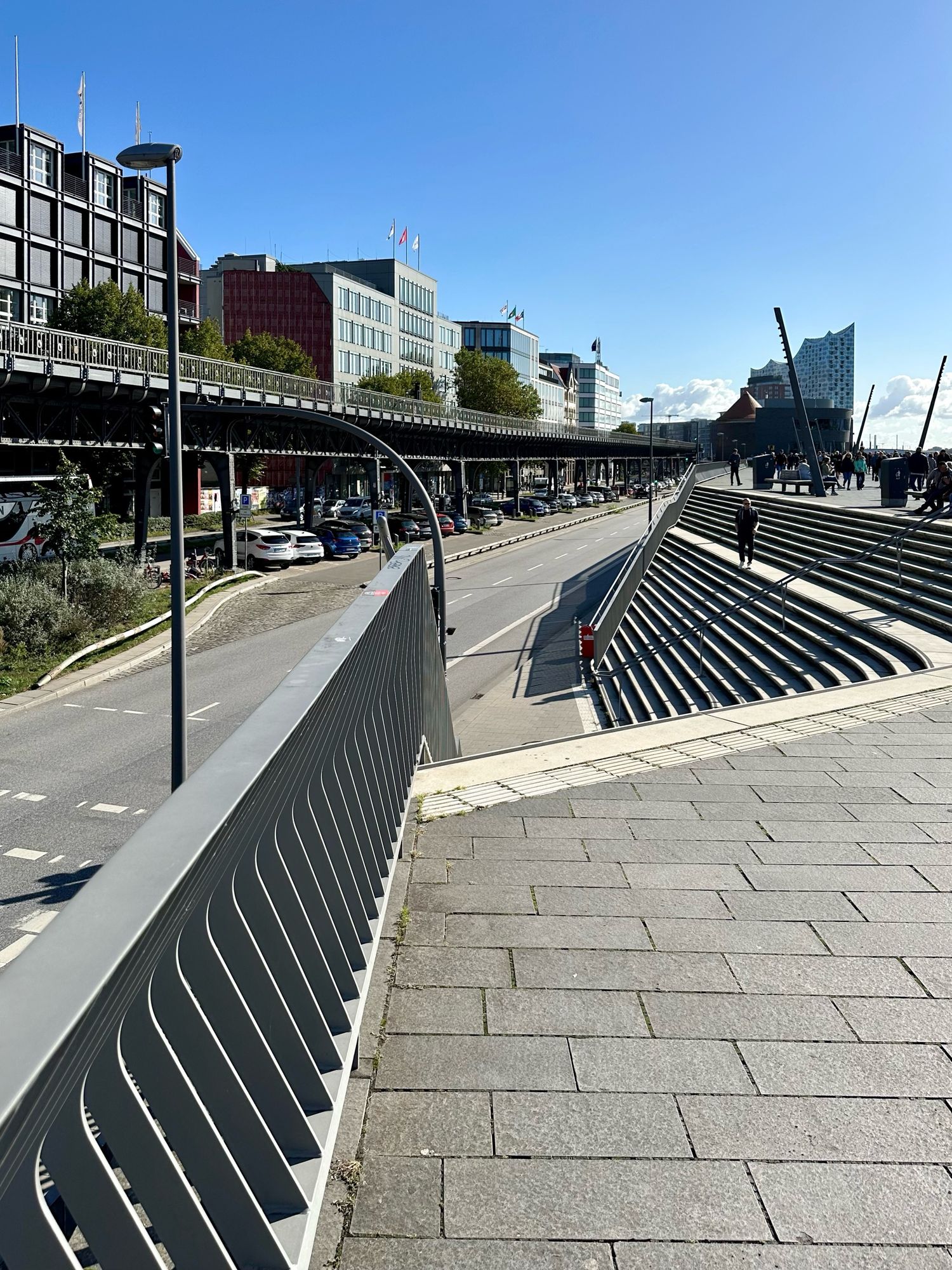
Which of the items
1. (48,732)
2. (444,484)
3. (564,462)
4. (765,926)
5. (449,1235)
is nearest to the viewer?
(449,1235)

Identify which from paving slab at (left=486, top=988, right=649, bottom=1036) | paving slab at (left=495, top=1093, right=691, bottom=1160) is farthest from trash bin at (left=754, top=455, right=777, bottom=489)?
paving slab at (left=495, top=1093, right=691, bottom=1160)

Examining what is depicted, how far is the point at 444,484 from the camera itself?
11062 centimetres

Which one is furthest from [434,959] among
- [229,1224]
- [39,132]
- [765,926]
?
[39,132]

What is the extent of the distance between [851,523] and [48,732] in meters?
20.1

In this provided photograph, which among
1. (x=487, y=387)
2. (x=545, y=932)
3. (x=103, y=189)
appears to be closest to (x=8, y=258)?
(x=103, y=189)

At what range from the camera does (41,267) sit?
58.5m

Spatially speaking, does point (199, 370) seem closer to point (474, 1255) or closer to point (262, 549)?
point (262, 549)

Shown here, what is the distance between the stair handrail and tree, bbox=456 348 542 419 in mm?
81938

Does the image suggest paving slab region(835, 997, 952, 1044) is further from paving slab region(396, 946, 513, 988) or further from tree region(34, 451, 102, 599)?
tree region(34, 451, 102, 599)

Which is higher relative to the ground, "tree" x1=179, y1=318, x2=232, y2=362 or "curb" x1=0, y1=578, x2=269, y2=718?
"tree" x1=179, y1=318, x2=232, y2=362

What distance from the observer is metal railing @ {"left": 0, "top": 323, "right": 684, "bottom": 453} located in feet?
97.7

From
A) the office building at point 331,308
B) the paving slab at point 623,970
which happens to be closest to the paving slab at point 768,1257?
the paving slab at point 623,970

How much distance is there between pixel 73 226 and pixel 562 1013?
216 ft

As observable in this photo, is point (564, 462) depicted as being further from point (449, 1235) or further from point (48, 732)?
point (449, 1235)
